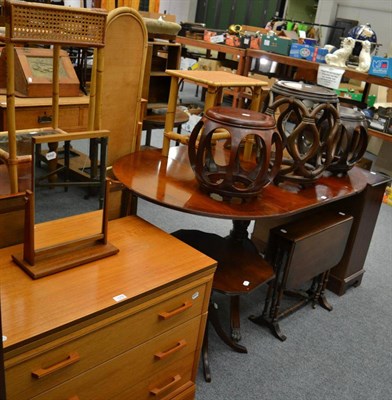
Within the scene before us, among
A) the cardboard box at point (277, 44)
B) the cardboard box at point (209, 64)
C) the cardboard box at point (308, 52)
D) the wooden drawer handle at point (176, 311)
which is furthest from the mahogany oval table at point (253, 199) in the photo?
the cardboard box at point (209, 64)

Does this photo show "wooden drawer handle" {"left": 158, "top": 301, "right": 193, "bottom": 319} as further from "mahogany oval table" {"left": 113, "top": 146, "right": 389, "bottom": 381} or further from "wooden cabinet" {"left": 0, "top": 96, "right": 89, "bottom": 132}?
"wooden cabinet" {"left": 0, "top": 96, "right": 89, "bottom": 132}

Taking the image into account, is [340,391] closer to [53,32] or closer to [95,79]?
[95,79]

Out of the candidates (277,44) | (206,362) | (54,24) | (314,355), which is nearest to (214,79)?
(54,24)

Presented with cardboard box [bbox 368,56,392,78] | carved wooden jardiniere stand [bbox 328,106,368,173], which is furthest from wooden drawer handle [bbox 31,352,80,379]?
cardboard box [bbox 368,56,392,78]

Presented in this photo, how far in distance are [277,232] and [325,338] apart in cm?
65

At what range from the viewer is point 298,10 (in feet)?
30.2

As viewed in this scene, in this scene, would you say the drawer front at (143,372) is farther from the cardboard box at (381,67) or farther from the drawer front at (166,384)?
the cardboard box at (381,67)

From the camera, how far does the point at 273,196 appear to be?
2053 mm

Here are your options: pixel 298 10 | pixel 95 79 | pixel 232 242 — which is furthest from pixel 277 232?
pixel 298 10

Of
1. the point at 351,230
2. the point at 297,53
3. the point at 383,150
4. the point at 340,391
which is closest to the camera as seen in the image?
the point at 340,391

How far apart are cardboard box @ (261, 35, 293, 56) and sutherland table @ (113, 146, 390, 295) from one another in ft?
5.61

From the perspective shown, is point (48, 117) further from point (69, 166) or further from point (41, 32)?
point (41, 32)

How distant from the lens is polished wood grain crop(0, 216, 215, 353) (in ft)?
4.08

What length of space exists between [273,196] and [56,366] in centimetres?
115
